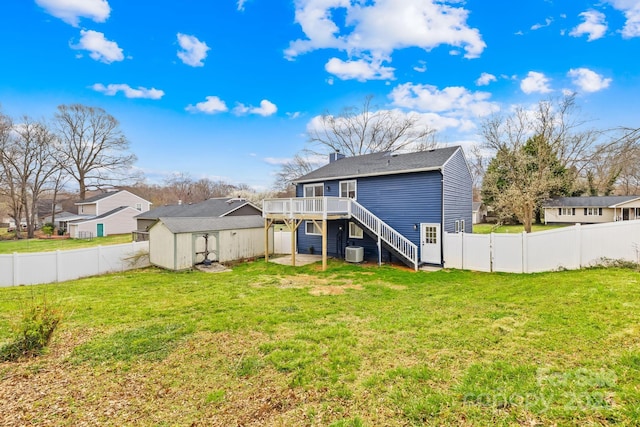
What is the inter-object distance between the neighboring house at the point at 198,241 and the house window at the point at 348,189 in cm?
524

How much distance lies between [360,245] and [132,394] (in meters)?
11.8

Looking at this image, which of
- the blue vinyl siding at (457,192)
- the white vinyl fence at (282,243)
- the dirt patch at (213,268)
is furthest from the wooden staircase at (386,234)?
the dirt patch at (213,268)

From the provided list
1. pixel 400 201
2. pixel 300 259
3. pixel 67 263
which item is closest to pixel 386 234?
pixel 400 201

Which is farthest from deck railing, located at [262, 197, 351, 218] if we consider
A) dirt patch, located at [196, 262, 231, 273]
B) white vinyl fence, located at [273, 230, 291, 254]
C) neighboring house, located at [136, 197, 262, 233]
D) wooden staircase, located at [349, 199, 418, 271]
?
neighboring house, located at [136, 197, 262, 233]

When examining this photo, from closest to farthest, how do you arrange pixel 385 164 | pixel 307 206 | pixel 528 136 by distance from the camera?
pixel 307 206 < pixel 385 164 < pixel 528 136

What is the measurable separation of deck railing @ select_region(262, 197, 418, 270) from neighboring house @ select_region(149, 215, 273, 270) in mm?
2411

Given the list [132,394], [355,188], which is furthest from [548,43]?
[132,394]

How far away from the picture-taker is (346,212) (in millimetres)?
13352

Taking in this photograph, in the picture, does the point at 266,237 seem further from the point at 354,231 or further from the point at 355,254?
the point at 355,254

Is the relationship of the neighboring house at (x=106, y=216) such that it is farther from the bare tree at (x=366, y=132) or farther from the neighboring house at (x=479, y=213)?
the neighboring house at (x=479, y=213)

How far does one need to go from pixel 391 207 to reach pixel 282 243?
7.16 m

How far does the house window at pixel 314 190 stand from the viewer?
1594 centimetres

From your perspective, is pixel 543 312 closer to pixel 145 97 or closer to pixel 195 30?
pixel 195 30

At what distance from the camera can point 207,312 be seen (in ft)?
21.6
